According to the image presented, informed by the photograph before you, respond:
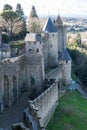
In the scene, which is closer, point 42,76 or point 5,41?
point 42,76

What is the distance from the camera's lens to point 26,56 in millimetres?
37906

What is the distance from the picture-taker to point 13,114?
31125 mm

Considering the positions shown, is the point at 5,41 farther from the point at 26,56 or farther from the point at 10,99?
the point at 10,99

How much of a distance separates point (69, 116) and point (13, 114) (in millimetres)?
8063

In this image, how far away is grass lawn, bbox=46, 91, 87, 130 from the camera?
35.2 meters

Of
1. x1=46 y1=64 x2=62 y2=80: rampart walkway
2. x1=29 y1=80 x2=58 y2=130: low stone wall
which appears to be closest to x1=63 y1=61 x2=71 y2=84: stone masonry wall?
x1=46 y1=64 x2=62 y2=80: rampart walkway

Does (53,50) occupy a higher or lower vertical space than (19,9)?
lower

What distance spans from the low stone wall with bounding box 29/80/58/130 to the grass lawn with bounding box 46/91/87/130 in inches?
25.4

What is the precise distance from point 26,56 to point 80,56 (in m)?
25.4

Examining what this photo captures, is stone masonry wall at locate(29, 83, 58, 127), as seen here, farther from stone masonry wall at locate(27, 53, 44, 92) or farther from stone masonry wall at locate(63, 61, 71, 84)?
stone masonry wall at locate(63, 61, 71, 84)

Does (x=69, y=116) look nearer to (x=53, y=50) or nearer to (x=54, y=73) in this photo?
(x=54, y=73)

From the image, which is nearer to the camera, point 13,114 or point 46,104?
point 13,114

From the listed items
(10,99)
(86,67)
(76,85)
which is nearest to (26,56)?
(10,99)

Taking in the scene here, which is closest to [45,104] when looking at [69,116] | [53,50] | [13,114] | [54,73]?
[13,114]
